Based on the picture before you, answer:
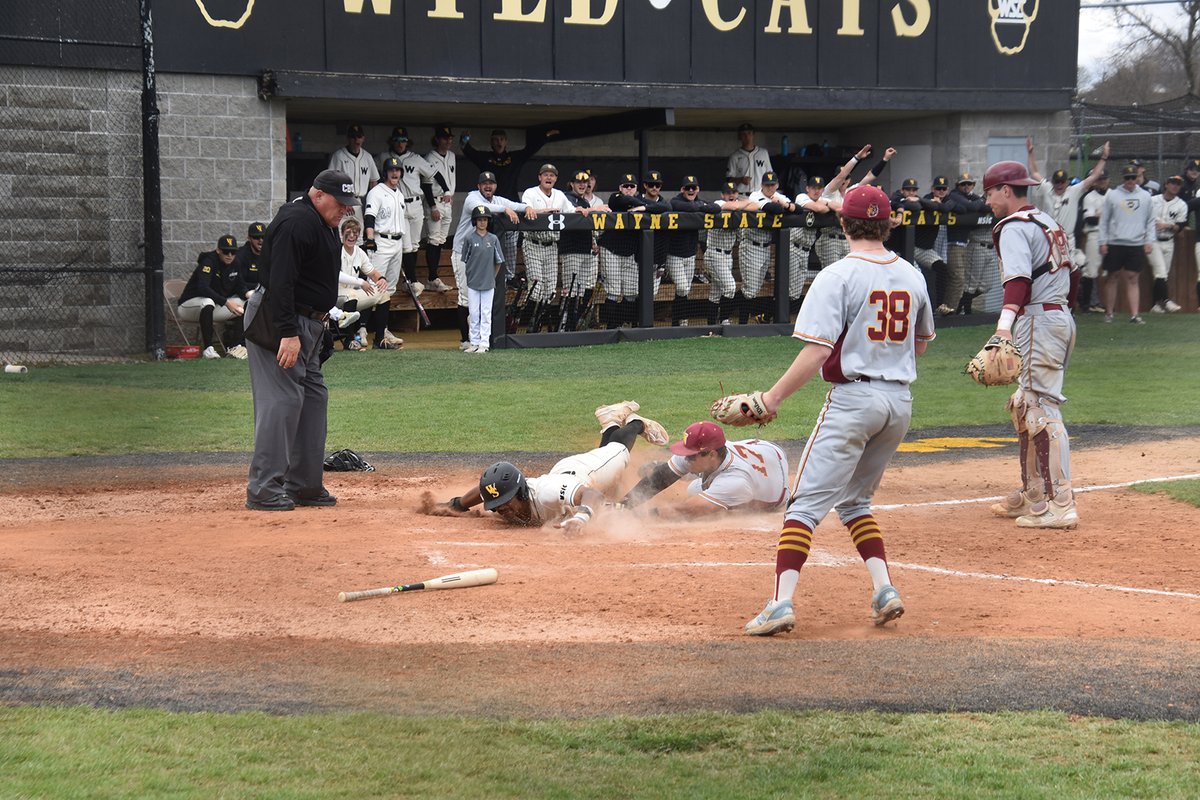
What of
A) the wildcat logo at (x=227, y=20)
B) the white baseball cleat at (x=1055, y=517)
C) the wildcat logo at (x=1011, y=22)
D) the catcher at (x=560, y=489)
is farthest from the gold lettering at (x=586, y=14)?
the white baseball cleat at (x=1055, y=517)

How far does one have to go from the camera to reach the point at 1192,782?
167 inches

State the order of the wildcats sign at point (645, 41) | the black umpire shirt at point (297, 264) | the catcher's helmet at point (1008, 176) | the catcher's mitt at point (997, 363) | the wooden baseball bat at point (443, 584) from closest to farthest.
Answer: the wooden baseball bat at point (443, 584)
the catcher's mitt at point (997, 363)
the catcher's helmet at point (1008, 176)
the black umpire shirt at point (297, 264)
the wildcats sign at point (645, 41)

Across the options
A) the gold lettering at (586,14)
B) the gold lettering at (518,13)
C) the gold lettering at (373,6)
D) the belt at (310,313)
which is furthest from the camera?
the gold lettering at (586,14)

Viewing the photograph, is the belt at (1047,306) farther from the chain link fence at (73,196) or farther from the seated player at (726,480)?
the chain link fence at (73,196)

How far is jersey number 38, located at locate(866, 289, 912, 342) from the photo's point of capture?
5918 mm

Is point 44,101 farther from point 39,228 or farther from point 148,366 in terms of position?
point 148,366

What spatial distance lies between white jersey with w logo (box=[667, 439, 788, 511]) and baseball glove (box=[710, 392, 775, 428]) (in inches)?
95.0

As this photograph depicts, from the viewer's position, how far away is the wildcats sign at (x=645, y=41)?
1836cm

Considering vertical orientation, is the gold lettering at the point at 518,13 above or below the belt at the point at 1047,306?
above

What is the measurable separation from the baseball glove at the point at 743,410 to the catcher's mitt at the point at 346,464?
497 cm

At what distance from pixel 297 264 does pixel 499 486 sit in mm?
2028

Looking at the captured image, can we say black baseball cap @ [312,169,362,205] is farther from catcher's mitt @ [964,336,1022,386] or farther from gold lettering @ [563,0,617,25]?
gold lettering @ [563,0,617,25]

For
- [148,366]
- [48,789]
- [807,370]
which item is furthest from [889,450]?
[148,366]

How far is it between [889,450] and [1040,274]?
2.88 m
